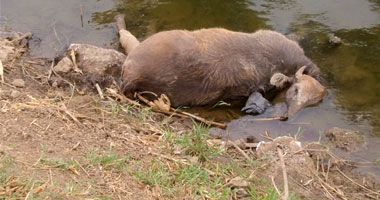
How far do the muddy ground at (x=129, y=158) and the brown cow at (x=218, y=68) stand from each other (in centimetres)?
36

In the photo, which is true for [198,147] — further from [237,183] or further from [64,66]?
[64,66]

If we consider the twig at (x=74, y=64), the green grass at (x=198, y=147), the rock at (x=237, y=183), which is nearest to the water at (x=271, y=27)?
the twig at (x=74, y=64)

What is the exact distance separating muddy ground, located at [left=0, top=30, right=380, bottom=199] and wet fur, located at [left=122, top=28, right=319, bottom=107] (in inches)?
13.2

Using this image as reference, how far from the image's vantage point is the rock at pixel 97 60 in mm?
5695

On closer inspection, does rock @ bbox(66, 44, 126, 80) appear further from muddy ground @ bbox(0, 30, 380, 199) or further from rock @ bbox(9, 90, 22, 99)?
rock @ bbox(9, 90, 22, 99)

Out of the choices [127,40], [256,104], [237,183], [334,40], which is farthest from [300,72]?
[237,183]

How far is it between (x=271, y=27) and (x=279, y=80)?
46.2 inches

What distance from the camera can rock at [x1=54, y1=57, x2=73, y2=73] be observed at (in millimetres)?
5633

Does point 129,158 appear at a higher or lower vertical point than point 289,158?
higher

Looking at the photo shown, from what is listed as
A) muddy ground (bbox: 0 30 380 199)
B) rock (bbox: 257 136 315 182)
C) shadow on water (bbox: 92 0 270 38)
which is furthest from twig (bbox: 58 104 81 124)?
shadow on water (bbox: 92 0 270 38)

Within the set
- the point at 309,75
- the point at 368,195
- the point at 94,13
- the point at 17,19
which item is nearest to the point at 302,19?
the point at 309,75

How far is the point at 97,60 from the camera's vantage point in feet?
18.8

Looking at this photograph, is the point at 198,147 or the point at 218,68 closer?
the point at 198,147

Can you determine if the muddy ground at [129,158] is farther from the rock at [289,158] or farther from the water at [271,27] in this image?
the water at [271,27]
